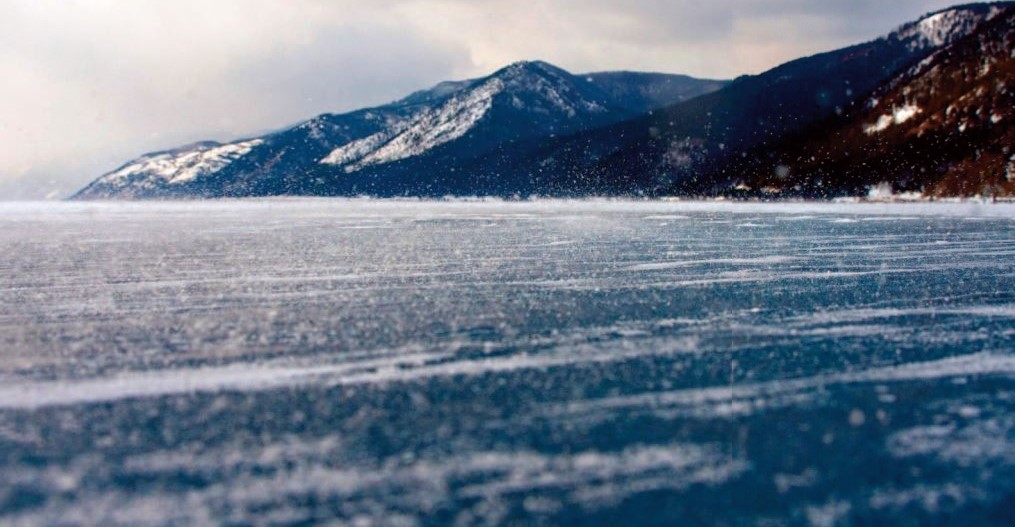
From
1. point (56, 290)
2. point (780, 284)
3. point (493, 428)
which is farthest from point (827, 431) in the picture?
point (56, 290)

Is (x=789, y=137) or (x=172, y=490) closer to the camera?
(x=172, y=490)

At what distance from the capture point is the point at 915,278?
Answer: 14344 millimetres

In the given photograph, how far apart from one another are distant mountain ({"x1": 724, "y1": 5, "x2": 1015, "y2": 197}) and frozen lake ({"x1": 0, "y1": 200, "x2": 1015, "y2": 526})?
118502 millimetres

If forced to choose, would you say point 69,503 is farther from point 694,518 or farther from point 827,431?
point 827,431

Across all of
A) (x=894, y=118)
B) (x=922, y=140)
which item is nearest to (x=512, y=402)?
(x=922, y=140)

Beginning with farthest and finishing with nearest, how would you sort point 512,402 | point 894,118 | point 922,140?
1. point 894,118
2. point 922,140
3. point 512,402

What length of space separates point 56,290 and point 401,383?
963cm

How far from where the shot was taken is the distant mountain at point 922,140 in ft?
408

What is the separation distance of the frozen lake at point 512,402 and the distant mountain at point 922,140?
11850 cm

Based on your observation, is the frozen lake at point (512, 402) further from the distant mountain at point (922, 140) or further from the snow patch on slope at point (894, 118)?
the snow patch on slope at point (894, 118)

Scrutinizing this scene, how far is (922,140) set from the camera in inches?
5581

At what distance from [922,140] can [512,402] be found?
15535 centimetres

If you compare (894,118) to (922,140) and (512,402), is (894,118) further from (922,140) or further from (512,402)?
(512,402)

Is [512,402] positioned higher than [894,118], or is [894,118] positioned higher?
[894,118]
